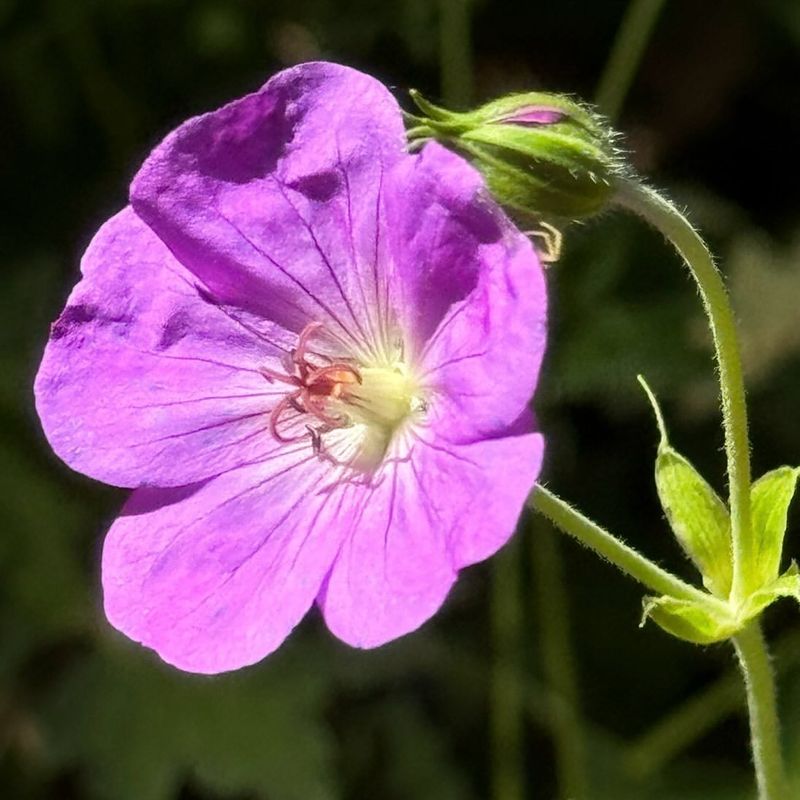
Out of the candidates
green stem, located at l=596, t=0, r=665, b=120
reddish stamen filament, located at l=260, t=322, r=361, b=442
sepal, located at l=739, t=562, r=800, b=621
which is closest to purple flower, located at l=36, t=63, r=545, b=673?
reddish stamen filament, located at l=260, t=322, r=361, b=442

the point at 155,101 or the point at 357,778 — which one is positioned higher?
the point at 155,101

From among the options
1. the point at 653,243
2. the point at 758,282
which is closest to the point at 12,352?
the point at 653,243

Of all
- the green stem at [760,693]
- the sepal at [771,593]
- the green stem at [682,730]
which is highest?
the sepal at [771,593]

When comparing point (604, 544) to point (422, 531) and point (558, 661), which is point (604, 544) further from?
point (558, 661)

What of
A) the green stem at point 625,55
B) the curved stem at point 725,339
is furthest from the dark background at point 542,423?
the curved stem at point 725,339

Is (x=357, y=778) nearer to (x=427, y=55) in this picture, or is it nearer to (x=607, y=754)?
(x=607, y=754)

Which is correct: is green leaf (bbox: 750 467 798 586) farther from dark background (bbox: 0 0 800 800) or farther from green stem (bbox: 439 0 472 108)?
green stem (bbox: 439 0 472 108)

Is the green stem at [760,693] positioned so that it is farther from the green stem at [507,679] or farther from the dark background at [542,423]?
the green stem at [507,679]
